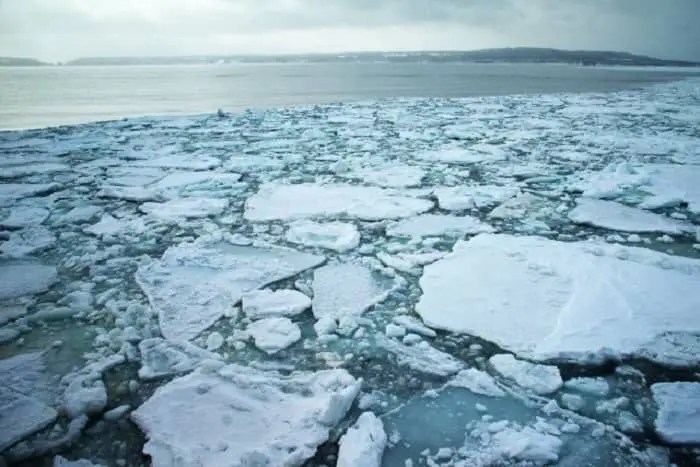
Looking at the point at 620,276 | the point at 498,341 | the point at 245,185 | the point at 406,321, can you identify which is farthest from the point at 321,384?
the point at 245,185

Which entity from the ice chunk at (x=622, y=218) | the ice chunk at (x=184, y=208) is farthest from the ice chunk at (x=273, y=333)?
the ice chunk at (x=622, y=218)

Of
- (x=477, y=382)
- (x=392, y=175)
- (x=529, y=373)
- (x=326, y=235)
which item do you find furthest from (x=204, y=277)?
(x=392, y=175)

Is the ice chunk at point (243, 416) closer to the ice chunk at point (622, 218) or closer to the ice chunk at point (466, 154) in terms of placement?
the ice chunk at point (622, 218)

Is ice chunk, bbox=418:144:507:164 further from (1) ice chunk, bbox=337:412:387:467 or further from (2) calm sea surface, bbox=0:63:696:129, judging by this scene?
(2) calm sea surface, bbox=0:63:696:129

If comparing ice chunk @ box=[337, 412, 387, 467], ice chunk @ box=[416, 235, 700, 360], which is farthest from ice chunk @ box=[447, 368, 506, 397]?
ice chunk @ box=[337, 412, 387, 467]

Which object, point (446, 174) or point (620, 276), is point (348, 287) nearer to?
point (620, 276)

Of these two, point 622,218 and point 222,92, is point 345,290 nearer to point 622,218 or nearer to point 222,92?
point 622,218
